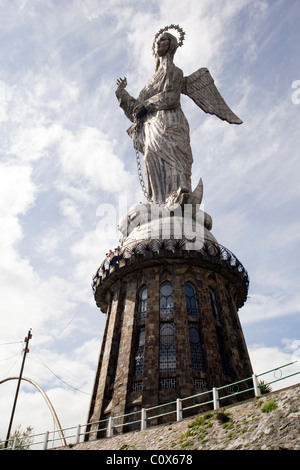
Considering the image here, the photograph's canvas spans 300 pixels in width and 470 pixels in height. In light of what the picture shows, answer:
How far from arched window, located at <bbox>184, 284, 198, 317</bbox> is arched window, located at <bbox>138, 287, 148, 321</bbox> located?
2704 mm

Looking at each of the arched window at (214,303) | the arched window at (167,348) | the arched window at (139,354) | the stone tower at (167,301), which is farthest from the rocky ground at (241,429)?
the arched window at (214,303)

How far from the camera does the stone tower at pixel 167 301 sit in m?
22.8

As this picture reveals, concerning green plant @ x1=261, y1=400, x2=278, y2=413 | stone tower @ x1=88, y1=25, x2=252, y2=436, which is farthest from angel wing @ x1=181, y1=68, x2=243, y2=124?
green plant @ x1=261, y1=400, x2=278, y2=413

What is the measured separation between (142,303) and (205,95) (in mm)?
24900

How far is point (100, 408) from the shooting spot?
23172 mm

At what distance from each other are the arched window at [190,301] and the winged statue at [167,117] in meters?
7.53

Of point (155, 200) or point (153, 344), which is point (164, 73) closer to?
point (155, 200)

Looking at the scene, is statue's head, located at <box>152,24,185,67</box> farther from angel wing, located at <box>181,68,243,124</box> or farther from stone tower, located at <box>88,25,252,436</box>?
stone tower, located at <box>88,25,252,436</box>

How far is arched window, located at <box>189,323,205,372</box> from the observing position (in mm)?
23219

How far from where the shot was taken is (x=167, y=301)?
26.4 meters

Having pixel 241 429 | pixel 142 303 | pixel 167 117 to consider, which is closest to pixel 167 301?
pixel 142 303

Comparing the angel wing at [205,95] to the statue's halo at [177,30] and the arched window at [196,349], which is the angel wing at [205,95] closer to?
the statue's halo at [177,30]
